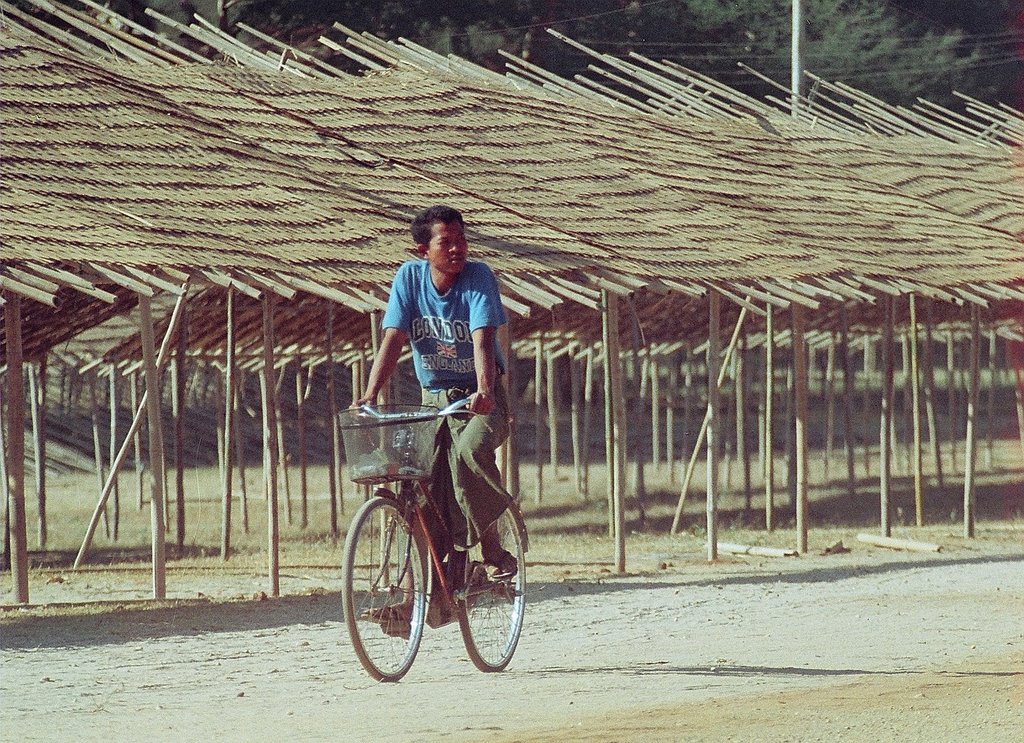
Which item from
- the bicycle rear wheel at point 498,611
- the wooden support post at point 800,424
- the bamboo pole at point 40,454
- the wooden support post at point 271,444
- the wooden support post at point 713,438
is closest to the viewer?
the bicycle rear wheel at point 498,611

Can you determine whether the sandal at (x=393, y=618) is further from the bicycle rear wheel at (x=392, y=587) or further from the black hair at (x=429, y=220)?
the black hair at (x=429, y=220)

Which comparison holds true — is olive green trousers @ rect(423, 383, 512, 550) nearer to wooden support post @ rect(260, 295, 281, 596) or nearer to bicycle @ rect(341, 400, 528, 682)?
bicycle @ rect(341, 400, 528, 682)

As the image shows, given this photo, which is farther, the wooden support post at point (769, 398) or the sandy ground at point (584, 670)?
the wooden support post at point (769, 398)

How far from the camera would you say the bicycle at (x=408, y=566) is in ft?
19.7

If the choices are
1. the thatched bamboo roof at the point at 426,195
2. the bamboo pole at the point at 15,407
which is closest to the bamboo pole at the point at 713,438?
the thatched bamboo roof at the point at 426,195

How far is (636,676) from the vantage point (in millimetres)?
6469

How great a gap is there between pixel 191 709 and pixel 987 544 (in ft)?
27.4

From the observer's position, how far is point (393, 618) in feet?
20.5

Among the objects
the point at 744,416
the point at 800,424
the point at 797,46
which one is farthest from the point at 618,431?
the point at 797,46

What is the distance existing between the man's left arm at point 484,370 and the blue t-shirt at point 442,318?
3.3 inches

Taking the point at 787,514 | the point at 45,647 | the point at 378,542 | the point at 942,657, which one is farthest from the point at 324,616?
the point at 787,514

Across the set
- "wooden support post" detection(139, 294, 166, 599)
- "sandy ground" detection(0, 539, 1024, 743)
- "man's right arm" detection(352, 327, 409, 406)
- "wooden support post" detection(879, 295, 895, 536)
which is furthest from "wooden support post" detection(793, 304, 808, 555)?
"man's right arm" detection(352, 327, 409, 406)

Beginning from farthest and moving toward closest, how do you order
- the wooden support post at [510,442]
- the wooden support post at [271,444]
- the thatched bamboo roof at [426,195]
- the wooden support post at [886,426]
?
the wooden support post at [886,426] → the wooden support post at [510,442] → the thatched bamboo roof at [426,195] → the wooden support post at [271,444]

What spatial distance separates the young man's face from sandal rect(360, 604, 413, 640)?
49.1 inches
